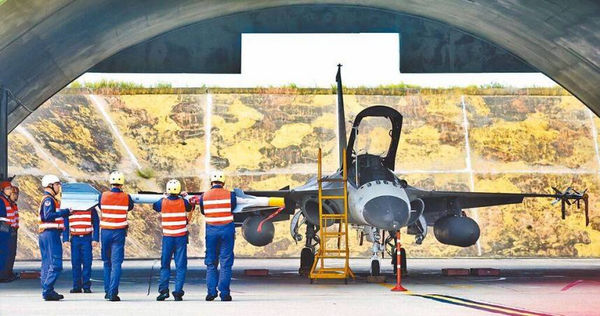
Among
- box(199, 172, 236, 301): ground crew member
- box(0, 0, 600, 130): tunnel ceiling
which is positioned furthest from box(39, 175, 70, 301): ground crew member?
box(0, 0, 600, 130): tunnel ceiling

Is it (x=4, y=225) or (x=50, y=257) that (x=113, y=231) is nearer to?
(x=50, y=257)

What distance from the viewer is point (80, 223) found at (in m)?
14.3

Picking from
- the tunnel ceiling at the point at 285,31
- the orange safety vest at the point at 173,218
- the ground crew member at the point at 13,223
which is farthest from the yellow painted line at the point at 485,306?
the tunnel ceiling at the point at 285,31

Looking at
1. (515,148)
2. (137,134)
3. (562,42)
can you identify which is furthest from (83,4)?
(515,148)

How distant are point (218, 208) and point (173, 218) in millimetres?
652

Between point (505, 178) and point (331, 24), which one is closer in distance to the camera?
point (331, 24)

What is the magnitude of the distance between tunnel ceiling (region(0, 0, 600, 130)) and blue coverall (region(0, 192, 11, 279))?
96.7 inches

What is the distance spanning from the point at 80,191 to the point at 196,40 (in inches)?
373

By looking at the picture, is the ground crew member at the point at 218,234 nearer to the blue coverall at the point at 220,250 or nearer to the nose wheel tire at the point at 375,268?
the blue coverall at the point at 220,250

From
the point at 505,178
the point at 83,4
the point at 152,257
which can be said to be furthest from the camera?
the point at 505,178

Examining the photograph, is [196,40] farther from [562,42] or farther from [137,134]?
[137,134]

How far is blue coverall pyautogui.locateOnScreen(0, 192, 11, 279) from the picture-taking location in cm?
1758

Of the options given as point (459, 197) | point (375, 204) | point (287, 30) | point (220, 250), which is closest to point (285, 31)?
point (287, 30)

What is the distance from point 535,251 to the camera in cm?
Result: 3591
